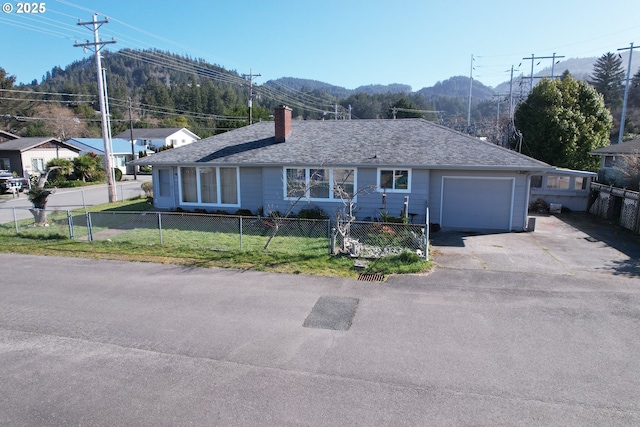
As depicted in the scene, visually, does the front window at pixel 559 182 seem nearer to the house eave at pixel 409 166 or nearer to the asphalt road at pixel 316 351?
the house eave at pixel 409 166

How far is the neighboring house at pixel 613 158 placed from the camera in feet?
75.2

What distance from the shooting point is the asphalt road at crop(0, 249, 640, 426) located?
5414mm

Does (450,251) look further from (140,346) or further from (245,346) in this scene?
(140,346)

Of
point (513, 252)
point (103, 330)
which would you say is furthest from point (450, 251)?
point (103, 330)

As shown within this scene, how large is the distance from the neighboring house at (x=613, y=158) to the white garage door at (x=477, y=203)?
9424 millimetres

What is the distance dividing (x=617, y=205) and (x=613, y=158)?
28.9 ft

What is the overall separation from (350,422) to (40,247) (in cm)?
1327

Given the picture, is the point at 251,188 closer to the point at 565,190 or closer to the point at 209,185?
the point at 209,185

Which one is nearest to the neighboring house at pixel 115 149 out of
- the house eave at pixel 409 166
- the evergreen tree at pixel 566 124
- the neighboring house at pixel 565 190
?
the house eave at pixel 409 166

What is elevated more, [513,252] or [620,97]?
[620,97]

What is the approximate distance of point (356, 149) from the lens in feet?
59.2

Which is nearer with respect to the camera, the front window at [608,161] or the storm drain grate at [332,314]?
the storm drain grate at [332,314]

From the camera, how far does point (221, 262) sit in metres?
12.1

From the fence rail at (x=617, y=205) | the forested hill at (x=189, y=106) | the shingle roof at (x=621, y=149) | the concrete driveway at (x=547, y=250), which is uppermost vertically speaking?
the forested hill at (x=189, y=106)
